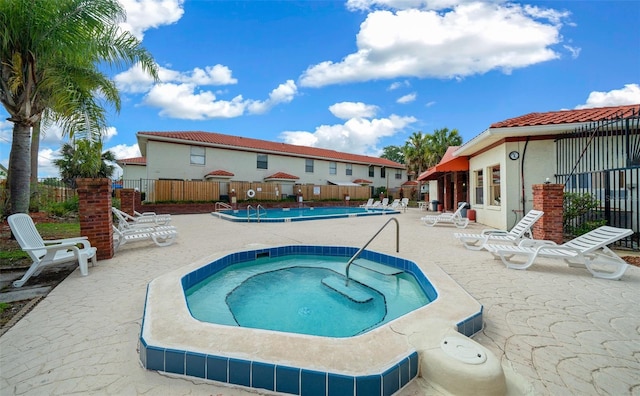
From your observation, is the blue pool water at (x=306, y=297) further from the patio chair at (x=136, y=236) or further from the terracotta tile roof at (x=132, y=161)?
the terracotta tile roof at (x=132, y=161)

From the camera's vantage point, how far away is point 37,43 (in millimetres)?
6406

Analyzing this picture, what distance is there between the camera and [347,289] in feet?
15.6

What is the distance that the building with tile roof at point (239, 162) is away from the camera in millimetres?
21406

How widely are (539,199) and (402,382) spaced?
694 cm

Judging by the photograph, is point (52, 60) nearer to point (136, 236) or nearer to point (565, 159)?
point (136, 236)

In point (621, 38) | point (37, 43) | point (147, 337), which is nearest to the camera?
point (147, 337)

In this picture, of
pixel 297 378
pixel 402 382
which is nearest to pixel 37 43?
pixel 297 378

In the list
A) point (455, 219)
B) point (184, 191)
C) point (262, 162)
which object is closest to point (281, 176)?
point (262, 162)

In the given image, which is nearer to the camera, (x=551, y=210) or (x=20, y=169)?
(x=551, y=210)

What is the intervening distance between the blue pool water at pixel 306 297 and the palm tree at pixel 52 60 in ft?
20.5

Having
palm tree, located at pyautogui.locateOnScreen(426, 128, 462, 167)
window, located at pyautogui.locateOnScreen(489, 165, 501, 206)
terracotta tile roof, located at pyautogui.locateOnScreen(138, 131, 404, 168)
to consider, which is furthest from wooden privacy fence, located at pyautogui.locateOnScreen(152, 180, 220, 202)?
palm tree, located at pyautogui.locateOnScreen(426, 128, 462, 167)

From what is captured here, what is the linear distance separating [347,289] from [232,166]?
22354mm

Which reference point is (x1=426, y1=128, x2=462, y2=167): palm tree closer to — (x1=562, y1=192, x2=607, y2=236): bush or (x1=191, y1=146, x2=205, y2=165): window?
(x1=191, y1=146, x2=205, y2=165): window

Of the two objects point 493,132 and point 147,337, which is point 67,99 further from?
point 493,132
